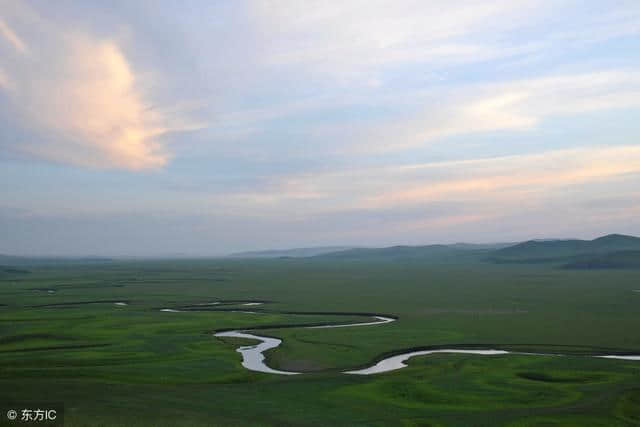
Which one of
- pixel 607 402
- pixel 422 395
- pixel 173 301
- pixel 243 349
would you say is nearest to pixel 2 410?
pixel 422 395

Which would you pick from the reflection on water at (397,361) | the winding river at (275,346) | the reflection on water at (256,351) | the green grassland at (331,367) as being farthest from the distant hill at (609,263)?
the reflection on water at (256,351)

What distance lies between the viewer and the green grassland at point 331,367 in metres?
30.8

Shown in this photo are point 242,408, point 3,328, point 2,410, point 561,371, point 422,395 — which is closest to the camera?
point 2,410

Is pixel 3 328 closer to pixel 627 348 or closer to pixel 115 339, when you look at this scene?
pixel 115 339

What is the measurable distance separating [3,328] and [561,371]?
56813 mm

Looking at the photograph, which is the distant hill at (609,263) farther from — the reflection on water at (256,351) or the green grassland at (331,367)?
the reflection on water at (256,351)

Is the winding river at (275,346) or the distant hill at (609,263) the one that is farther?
the distant hill at (609,263)

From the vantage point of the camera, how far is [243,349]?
5294 cm

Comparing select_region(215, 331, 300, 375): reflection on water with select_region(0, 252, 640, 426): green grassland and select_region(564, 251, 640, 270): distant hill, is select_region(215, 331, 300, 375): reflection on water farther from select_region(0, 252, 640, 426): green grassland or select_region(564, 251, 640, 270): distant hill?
select_region(564, 251, 640, 270): distant hill

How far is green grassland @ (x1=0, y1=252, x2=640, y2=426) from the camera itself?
101 ft

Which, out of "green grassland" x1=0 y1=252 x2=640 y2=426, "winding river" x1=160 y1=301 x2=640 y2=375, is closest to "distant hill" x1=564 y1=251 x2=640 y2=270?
"green grassland" x1=0 y1=252 x2=640 y2=426

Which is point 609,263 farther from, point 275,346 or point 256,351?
point 256,351

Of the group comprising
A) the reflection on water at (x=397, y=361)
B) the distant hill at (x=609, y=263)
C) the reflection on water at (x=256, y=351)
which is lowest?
the reflection on water at (x=397, y=361)

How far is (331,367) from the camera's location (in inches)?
1743
